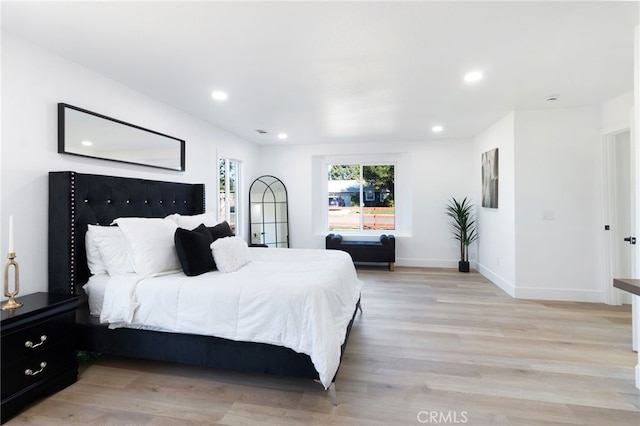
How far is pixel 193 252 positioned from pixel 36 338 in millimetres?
1010

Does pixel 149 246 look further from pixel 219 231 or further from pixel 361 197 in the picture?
pixel 361 197

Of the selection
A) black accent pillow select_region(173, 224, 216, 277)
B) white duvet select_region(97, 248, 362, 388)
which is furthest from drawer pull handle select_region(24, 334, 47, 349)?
black accent pillow select_region(173, 224, 216, 277)

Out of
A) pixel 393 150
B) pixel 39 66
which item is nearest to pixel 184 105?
pixel 39 66

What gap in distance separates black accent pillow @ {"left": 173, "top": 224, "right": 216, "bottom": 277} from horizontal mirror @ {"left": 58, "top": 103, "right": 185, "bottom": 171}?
1006 millimetres

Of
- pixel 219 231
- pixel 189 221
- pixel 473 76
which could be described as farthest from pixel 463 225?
pixel 189 221

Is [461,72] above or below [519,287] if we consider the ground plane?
above

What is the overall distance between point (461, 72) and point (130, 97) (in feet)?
10.0

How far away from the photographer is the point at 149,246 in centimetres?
239

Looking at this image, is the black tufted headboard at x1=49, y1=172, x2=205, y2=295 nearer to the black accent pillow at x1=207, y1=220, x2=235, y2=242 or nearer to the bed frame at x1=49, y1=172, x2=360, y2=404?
the bed frame at x1=49, y1=172, x2=360, y2=404

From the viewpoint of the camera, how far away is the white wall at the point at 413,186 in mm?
5617

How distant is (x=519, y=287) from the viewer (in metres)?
3.92

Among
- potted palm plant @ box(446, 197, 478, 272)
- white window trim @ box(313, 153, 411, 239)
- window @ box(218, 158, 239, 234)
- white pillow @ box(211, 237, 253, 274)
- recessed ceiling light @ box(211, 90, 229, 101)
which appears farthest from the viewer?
white window trim @ box(313, 153, 411, 239)

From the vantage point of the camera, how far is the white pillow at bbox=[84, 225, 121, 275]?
7.83ft

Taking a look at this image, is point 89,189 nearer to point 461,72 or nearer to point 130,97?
point 130,97
